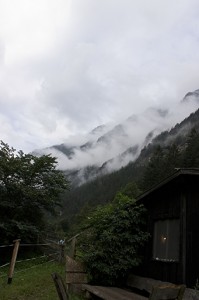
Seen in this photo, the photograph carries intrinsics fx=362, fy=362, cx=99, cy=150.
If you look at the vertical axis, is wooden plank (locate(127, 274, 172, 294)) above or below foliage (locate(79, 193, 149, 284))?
below

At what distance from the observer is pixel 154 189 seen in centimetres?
1255

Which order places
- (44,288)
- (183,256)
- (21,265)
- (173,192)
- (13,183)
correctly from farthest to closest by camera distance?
(13,183)
(21,265)
(44,288)
(173,192)
(183,256)

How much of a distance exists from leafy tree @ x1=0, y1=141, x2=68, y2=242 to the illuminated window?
14046 mm

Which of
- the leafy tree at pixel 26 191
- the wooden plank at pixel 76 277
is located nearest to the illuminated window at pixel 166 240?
the wooden plank at pixel 76 277

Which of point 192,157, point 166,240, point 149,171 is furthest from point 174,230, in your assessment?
point 149,171

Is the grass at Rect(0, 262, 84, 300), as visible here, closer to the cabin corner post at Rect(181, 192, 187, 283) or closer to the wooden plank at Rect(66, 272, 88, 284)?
the wooden plank at Rect(66, 272, 88, 284)

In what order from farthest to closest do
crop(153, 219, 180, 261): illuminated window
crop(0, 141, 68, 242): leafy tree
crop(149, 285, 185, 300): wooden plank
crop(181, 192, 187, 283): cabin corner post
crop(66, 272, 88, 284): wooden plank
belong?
crop(0, 141, 68, 242): leafy tree → crop(66, 272, 88, 284): wooden plank → crop(153, 219, 180, 261): illuminated window → crop(181, 192, 187, 283): cabin corner post → crop(149, 285, 185, 300): wooden plank

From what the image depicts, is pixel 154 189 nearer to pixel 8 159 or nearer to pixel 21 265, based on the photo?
pixel 21 265

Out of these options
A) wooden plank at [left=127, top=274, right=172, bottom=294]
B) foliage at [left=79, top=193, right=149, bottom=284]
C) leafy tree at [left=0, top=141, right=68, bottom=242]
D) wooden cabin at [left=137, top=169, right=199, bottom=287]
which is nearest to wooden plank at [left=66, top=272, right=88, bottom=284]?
foliage at [left=79, top=193, right=149, bottom=284]

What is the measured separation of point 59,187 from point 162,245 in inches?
664

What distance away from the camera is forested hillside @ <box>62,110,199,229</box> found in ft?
207

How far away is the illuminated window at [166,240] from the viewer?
11.6 meters

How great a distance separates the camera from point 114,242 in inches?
514

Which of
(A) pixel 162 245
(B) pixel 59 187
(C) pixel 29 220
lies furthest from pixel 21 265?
(A) pixel 162 245
